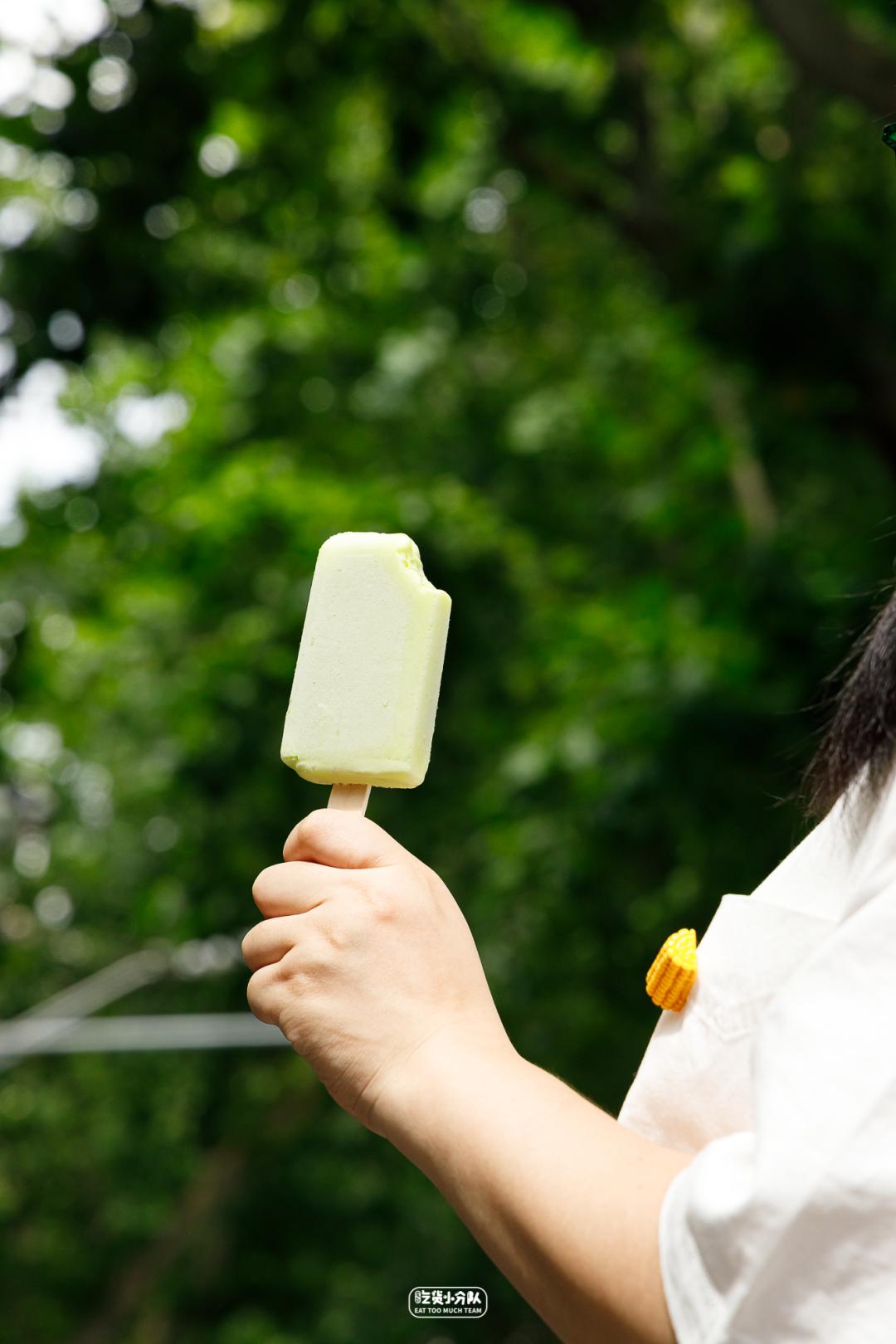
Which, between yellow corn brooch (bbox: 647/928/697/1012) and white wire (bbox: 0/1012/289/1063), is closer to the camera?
yellow corn brooch (bbox: 647/928/697/1012)

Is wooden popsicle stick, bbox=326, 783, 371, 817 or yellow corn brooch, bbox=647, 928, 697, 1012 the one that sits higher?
yellow corn brooch, bbox=647, 928, 697, 1012

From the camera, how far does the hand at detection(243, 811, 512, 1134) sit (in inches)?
43.0

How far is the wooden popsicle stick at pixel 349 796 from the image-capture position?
4.62ft

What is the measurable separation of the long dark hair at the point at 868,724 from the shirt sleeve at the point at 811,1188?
0.46ft

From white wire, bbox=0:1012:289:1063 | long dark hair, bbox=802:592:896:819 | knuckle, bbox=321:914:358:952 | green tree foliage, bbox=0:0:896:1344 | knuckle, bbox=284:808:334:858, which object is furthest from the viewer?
white wire, bbox=0:1012:289:1063

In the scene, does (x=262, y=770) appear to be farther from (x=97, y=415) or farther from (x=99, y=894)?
(x=99, y=894)

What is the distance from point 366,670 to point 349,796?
0.13 m

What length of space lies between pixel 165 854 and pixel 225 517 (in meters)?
2.54

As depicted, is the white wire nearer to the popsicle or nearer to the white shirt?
the popsicle

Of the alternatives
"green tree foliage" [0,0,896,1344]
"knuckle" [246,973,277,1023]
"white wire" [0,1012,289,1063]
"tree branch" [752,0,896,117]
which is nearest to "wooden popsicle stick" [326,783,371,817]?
"knuckle" [246,973,277,1023]

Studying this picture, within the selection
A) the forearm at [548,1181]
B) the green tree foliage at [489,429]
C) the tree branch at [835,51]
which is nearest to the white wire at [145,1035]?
the green tree foliage at [489,429]

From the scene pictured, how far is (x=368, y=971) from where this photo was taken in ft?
3.69

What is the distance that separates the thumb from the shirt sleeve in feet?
1.34

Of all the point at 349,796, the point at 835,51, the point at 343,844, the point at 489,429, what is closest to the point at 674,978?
the point at 343,844
